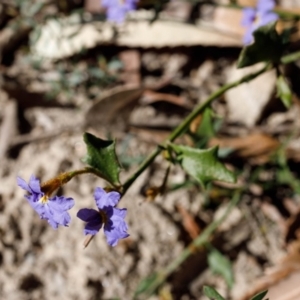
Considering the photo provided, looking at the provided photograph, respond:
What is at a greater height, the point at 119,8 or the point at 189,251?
the point at 119,8

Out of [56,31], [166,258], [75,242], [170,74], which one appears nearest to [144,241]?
[166,258]

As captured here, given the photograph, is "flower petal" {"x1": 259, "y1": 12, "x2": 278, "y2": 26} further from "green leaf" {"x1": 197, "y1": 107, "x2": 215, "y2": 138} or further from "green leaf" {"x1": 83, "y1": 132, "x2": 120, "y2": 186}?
"green leaf" {"x1": 83, "y1": 132, "x2": 120, "y2": 186}

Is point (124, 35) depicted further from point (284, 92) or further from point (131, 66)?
point (284, 92)

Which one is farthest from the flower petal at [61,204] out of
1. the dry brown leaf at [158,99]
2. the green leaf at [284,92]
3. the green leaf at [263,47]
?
the dry brown leaf at [158,99]

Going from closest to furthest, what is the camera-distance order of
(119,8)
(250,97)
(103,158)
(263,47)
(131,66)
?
A: (103,158) → (263,47) → (119,8) → (250,97) → (131,66)

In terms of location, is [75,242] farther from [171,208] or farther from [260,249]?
[260,249]

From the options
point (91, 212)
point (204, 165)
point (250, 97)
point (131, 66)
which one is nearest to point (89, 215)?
point (91, 212)

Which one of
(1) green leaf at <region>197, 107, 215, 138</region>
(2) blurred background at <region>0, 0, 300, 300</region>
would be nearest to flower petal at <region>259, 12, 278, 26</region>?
(2) blurred background at <region>0, 0, 300, 300</region>
